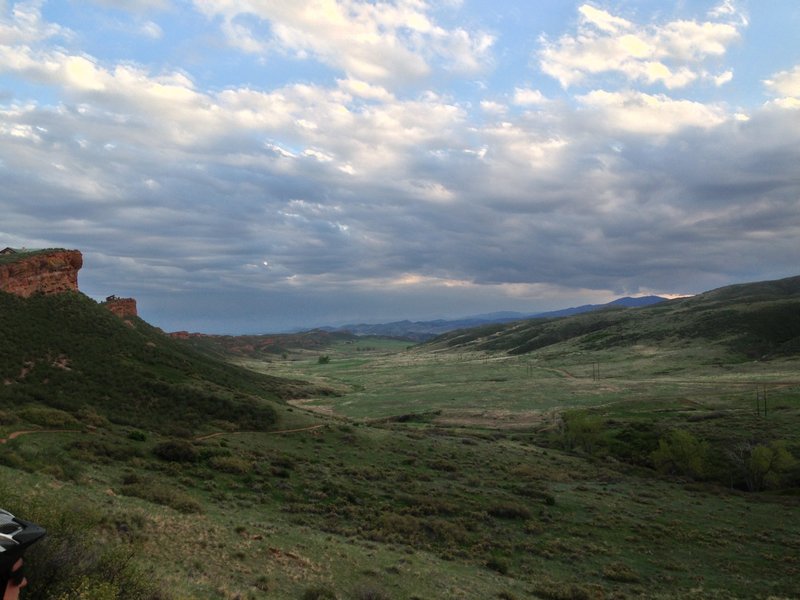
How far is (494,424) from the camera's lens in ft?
282

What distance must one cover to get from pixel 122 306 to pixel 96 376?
6984 cm

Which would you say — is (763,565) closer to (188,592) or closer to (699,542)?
(699,542)

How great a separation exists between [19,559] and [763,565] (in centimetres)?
3898

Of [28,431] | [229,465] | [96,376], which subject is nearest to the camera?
[28,431]

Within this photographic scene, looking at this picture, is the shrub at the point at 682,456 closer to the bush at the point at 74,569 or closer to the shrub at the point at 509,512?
the shrub at the point at 509,512

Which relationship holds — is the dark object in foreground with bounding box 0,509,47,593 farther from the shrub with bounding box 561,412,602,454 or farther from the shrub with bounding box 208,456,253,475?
the shrub with bounding box 561,412,602,454

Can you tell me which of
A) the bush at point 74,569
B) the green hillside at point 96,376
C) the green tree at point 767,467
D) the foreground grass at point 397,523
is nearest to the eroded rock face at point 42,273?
the green hillside at point 96,376

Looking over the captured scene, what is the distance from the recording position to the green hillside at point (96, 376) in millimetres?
44312

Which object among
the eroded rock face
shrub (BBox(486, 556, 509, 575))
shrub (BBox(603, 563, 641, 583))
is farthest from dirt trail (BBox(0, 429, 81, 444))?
the eroded rock face

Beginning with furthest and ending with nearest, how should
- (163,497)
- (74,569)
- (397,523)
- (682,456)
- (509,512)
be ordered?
(682,456)
(509,512)
(397,523)
(163,497)
(74,569)

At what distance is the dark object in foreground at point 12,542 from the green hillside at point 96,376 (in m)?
33.7

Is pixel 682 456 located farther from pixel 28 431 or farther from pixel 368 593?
pixel 28 431

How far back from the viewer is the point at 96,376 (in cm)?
5162

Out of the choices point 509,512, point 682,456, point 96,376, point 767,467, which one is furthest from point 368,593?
point 682,456
